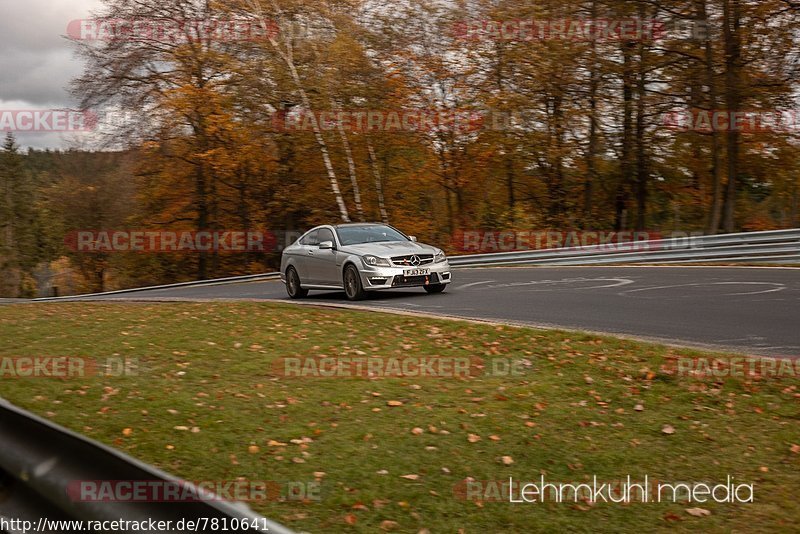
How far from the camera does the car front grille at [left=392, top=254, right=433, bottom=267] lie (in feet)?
52.3

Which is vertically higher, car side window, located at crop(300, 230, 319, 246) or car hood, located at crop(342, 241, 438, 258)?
car side window, located at crop(300, 230, 319, 246)

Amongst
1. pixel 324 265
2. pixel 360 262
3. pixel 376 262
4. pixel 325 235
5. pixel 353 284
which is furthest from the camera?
pixel 325 235

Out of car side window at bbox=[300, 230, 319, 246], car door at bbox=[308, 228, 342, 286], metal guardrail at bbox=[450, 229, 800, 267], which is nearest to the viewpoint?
car door at bbox=[308, 228, 342, 286]

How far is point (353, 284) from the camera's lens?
16.2 metres

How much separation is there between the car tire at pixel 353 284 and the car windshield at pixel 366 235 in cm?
77

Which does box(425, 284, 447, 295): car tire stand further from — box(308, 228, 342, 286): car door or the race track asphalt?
box(308, 228, 342, 286): car door

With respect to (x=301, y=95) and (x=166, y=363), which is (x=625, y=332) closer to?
(x=166, y=363)

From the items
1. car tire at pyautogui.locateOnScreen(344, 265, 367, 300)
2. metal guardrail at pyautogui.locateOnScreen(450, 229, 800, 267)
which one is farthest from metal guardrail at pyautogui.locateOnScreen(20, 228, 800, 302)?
car tire at pyautogui.locateOnScreen(344, 265, 367, 300)

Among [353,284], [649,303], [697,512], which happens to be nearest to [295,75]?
[353,284]

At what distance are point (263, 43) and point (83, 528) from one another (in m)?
32.2

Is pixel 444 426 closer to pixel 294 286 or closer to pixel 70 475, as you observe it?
pixel 70 475

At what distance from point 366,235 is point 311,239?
4.73 ft

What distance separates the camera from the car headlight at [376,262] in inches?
623

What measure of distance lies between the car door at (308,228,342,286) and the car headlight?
99 centimetres
